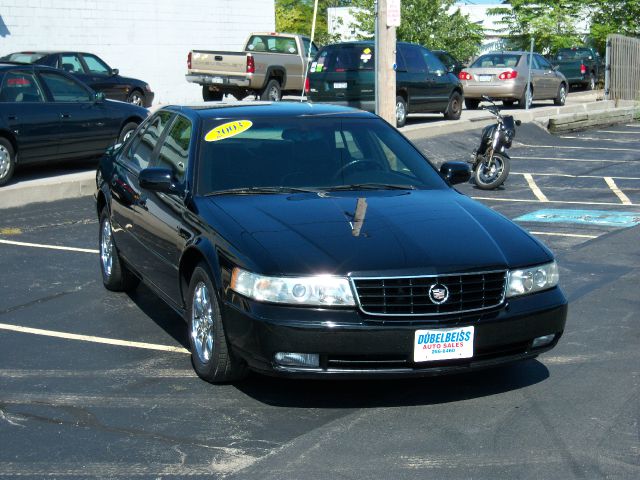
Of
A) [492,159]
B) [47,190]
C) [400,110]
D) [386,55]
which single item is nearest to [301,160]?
[47,190]

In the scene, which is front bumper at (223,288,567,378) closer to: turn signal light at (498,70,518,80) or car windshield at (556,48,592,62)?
turn signal light at (498,70,518,80)

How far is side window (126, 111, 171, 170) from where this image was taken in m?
7.82

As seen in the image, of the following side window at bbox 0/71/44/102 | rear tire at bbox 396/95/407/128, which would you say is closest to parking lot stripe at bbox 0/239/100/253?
side window at bbox 0/71/44/102

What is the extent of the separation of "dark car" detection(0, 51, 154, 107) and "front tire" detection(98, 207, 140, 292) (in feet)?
46.0

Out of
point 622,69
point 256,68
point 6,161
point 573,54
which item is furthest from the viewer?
point 573,54

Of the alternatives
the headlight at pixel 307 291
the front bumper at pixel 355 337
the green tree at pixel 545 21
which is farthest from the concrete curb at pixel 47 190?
the green tree at pixel 545 21

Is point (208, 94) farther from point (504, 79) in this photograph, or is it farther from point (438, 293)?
point (438, 293)

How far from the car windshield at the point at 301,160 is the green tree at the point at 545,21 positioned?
138ft

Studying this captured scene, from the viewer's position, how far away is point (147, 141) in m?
8.04

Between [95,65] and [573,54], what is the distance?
23.9m

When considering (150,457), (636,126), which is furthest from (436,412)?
(636,126)

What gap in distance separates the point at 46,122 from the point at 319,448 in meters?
10.6

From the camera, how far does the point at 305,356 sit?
5523 mm

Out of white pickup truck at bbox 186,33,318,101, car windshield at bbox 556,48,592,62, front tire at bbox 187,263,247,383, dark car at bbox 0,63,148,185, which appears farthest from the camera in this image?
car windshield at bbox 556,48,592,62
